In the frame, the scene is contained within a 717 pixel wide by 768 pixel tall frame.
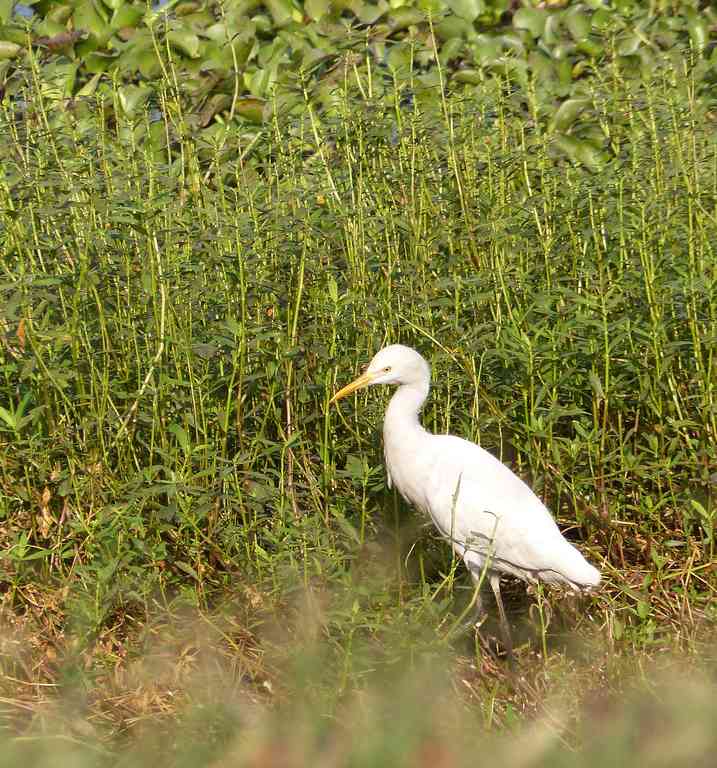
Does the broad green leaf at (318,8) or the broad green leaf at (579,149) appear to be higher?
the broad green leaf at (318,8)

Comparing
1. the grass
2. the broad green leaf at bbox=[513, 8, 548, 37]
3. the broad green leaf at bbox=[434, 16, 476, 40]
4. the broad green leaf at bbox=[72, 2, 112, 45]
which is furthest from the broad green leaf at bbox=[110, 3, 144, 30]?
the broad green leaf at bbox=[513, 8, 548, 37]

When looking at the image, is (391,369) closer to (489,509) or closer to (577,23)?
(489,509)

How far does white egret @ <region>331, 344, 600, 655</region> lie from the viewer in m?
3.18

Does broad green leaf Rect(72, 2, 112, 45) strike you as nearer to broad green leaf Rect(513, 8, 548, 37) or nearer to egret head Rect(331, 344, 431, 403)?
broad green leaf Rect(513, 8, 548, 37)

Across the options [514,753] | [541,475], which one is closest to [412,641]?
[541,475]

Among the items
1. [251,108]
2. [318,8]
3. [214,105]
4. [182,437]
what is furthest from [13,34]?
[182,437]

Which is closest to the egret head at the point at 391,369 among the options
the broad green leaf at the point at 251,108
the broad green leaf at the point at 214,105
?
the broad green leaf at the point at 251,108

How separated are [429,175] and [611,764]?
299cm

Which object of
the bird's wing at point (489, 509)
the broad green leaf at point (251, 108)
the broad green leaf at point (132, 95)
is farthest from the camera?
the broad green leaf at point (251, 108)

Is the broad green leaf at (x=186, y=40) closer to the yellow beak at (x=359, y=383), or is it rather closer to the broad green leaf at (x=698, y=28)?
the broad green leaf at (x=698, y=28)

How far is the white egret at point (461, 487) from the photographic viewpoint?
3182 mm

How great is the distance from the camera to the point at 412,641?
269 centimetres

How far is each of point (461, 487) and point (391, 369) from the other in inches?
15.6

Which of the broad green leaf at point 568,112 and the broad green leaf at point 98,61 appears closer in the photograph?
the broad green leaf at point 568,112
